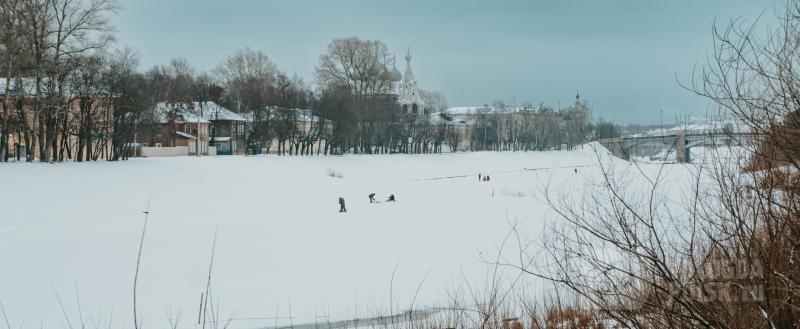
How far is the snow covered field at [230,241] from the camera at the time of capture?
13148mm

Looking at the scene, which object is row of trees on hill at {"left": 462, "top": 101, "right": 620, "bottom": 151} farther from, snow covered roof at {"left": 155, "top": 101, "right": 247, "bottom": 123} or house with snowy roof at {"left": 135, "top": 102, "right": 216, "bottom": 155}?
house with snowy roof at {"left": 135, "top": 102, "right": 216, "bottom": 155}

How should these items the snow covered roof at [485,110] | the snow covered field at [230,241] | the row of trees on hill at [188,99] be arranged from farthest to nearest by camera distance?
1. the snow covered roof at [485,110]
2. the row of trees on hill at [188,99]
3. the snow covered field at [230,241]

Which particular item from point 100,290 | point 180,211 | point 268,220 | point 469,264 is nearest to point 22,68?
point 180,211

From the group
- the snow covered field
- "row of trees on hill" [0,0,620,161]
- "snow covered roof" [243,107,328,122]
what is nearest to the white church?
"row of trees on hill" [0,0,620,161]

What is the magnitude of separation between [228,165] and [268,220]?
21.5m

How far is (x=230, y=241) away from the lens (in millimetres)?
20000

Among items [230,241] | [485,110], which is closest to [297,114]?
[230,241]

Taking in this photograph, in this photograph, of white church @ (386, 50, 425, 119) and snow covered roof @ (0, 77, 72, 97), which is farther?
white church @ (386, 50, 425, 119)

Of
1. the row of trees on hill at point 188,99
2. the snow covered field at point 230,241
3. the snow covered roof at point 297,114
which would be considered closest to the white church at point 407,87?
the row of trees on hill at point 188,99

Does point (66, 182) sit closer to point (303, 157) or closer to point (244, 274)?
point (244, 274)

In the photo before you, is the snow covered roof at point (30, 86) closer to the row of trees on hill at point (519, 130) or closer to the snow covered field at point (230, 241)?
the snow covered field at point (230, 241)

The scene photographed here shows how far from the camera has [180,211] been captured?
28.4m

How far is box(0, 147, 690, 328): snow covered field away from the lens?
13.1 meters

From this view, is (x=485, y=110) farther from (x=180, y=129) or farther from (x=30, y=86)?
(x=30, y=86)
